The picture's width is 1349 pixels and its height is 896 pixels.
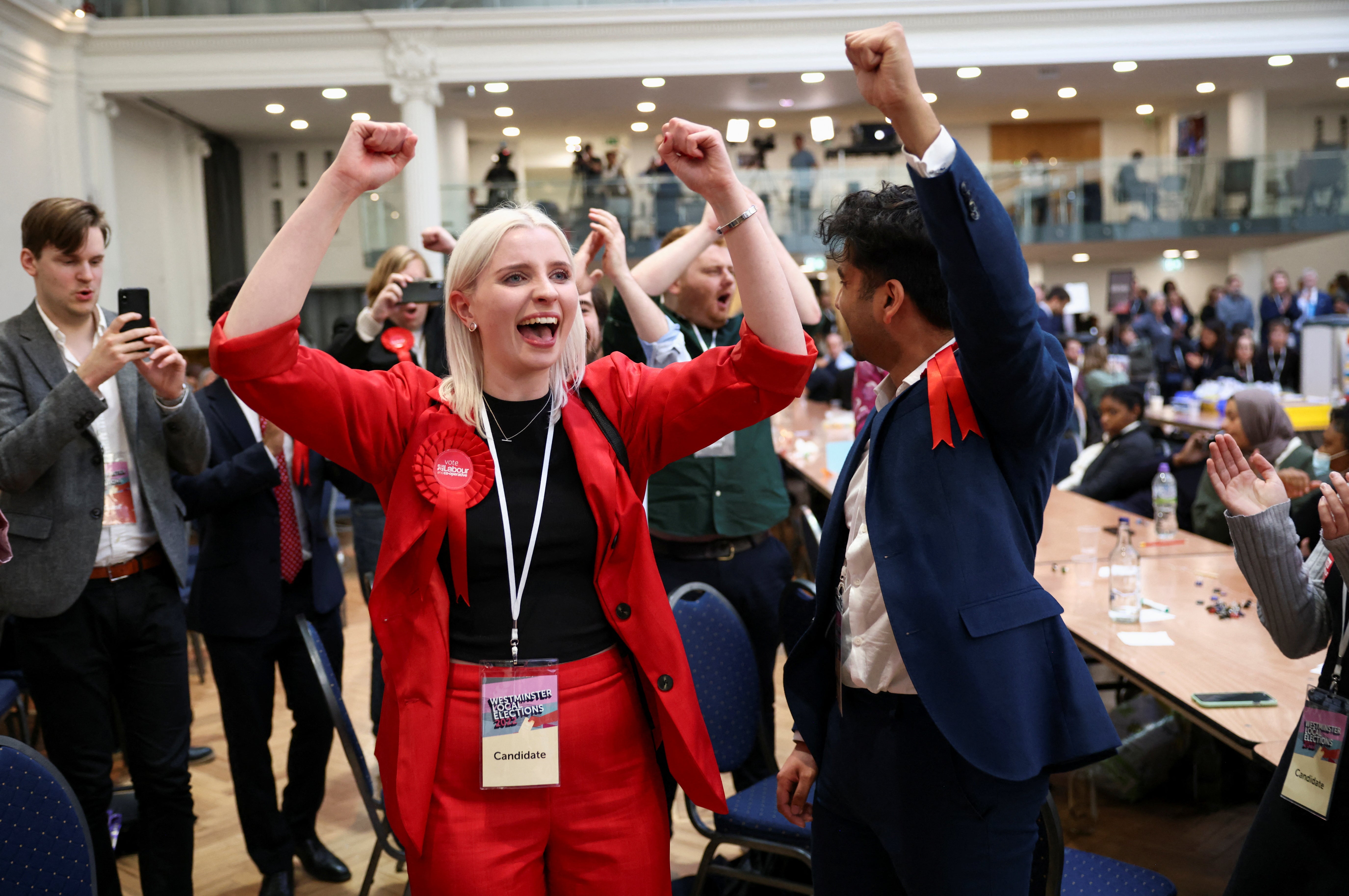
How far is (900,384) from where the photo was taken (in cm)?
154

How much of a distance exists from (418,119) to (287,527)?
10835mm

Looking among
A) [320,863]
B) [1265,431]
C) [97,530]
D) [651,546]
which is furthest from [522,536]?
[1265,431]

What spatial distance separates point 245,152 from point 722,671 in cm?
1706

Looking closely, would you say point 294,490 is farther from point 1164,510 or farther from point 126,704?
point 1164,510

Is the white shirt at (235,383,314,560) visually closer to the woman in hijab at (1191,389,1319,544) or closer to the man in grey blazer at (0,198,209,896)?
the man in grey blazer at (0,198,209,896)

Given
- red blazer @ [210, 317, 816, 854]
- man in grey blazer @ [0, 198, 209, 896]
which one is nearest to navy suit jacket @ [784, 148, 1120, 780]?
red blazer @ [210, 317, 816, 854]

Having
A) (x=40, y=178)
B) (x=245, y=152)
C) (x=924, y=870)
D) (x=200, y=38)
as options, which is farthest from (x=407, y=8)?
(x=924, y=870)

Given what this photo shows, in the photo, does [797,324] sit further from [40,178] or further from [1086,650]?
[40,178]

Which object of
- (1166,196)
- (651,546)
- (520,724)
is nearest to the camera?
(520,724)

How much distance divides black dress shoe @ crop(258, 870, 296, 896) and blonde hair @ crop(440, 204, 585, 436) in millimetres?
1947

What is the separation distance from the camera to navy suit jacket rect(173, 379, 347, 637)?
2.74m

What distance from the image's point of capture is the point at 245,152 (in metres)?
17.0

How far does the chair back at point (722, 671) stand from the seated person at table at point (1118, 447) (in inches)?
144

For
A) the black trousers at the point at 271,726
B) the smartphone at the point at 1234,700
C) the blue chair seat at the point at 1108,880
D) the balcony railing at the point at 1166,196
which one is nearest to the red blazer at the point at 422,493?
the blue chair seat at the point at 1108,880
